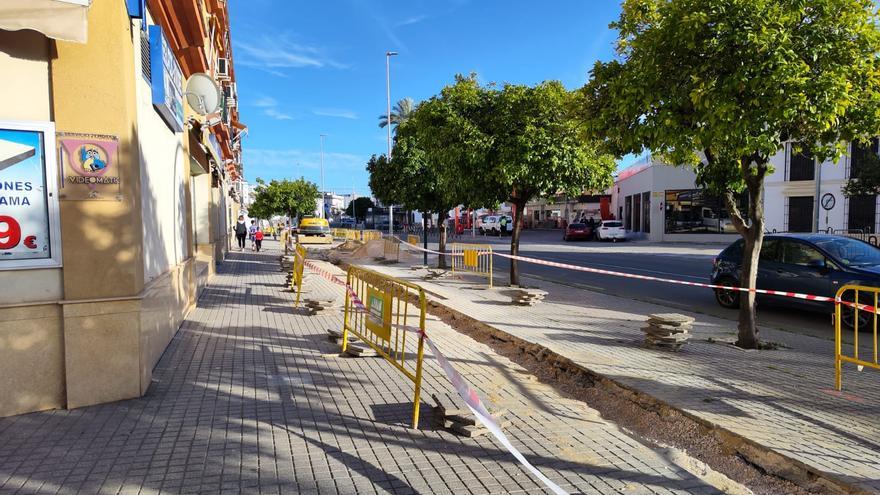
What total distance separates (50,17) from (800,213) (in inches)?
1571

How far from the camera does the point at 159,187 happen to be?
694cm

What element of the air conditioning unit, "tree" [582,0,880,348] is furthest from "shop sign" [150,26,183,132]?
the air conditioning unit

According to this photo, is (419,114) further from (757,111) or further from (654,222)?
(654,222)

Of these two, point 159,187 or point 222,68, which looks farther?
point 222,68

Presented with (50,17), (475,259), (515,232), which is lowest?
(475,259)

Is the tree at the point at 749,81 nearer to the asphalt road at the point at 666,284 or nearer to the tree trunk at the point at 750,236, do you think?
the tree trunk at the point at 750,236

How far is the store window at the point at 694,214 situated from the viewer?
1341 inches

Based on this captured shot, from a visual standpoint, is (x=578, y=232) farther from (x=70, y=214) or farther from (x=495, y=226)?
(x=70, y=214)

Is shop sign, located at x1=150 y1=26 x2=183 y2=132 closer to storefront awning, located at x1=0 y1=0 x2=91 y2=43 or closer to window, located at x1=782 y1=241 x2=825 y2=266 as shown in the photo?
storefront awning, located at x1=0 y1=0 x2=91 y2=43

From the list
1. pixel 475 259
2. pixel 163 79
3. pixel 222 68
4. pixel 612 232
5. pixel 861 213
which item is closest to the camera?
pixel 163 79

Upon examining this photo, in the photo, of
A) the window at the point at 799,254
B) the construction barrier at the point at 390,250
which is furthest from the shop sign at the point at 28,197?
the construction barrier at the point at 390,250

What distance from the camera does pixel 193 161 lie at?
11047 millimetres

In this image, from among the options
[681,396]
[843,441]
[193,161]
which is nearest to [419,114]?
[193,161]

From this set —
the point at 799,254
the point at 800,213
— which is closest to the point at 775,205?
the point at 800,213
